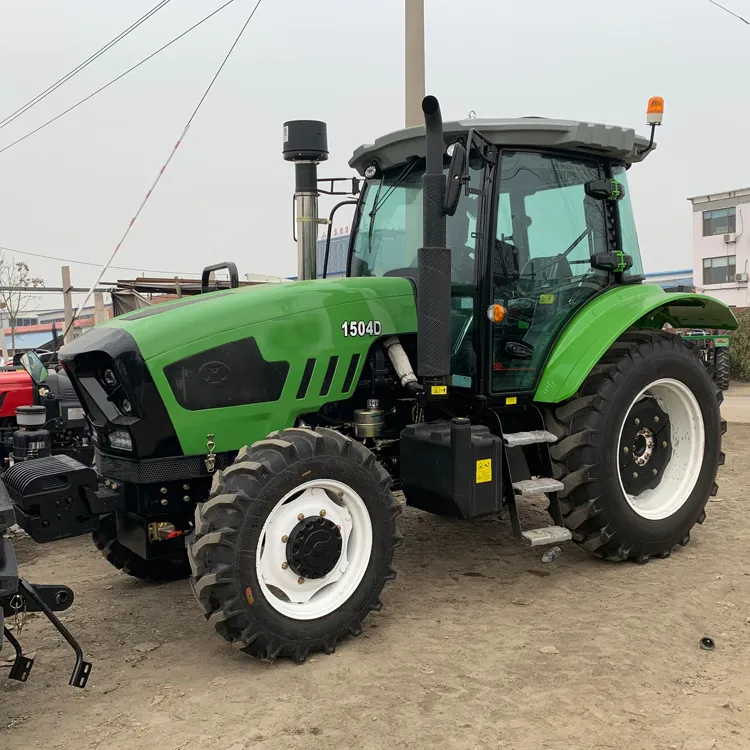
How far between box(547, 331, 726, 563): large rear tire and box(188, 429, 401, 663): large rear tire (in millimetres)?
1276

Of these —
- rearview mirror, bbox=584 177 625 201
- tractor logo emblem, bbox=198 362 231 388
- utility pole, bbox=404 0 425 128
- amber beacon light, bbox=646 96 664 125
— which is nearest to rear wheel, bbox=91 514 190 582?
tractor logo emblem, bbox=198 362 231 388

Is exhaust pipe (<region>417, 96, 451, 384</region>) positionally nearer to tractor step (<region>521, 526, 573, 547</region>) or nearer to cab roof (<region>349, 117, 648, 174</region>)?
cab roof (<region>349, 117, 648, 174</region>)

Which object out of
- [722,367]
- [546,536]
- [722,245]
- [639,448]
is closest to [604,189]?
[639,448]

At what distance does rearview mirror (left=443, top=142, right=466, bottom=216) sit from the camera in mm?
3834

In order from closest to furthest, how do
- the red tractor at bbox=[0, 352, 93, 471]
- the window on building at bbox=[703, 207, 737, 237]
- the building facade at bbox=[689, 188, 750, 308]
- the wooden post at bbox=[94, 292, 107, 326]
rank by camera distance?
the red tractor at bbox=[0, 352, 93, 471] < the wooden post at bbox=[94, 292, 107, 326] < the building facade at bbox=[689, 188, 750, 308] < the window on building at bbox=[703, 207, 737, 237]

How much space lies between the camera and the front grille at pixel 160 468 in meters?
3.76

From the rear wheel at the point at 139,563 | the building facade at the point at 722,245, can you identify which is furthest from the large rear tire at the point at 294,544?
the building facade at the point at 722,245

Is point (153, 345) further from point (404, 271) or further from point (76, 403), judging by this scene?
point (76, 403)

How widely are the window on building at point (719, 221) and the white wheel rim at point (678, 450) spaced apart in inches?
1462

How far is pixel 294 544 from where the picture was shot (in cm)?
356


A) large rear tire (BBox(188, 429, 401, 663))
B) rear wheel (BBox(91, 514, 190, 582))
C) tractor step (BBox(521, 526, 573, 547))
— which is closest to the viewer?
large rear tire (BBox(188, 429, 401, 663))

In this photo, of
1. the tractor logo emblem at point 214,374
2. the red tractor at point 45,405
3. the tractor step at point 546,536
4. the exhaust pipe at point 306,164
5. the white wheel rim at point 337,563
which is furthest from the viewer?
the red tractor at point 45,405

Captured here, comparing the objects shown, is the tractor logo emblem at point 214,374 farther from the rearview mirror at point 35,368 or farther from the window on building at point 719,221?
the window on building at point 719,221

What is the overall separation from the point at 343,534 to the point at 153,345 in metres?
1.24
